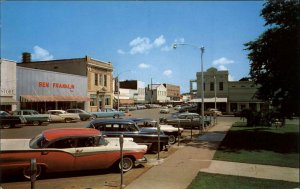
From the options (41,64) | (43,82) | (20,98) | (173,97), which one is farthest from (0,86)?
(173,97)

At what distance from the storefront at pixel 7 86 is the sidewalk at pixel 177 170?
21.3 m

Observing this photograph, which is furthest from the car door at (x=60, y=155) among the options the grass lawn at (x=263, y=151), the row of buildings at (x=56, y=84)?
the row of buildings at (x=56, y=84)

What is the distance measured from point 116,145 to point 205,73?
146ft

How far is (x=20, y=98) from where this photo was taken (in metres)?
30.5

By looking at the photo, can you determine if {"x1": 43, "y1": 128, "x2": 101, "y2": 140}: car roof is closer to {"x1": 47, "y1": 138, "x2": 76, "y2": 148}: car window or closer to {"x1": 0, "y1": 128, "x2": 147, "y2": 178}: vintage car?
{"x1": 0, "y1": 128, "x2": 147, "y2": 178}: vintage car

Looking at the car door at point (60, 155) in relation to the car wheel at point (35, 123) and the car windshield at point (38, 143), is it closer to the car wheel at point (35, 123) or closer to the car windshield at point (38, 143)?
the car windshield at point (38, 143)

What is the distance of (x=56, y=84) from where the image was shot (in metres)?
36.6

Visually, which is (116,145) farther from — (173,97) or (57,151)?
(173,97)

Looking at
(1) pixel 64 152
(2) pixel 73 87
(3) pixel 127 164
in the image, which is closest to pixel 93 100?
(2) pixel 73 87

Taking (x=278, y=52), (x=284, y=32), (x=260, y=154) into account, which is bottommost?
(x=260, y=154)

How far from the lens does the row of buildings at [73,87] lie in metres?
30.0

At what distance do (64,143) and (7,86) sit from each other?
23274 millimetres

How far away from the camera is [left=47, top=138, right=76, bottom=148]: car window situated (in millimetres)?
8781

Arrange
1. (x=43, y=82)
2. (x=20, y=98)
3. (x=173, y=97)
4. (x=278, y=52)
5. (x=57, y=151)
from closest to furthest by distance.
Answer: (x=57, y=151), (x=278, y=52), (x=20, y=98), (x=43, y=82), (x=173, y=97)
